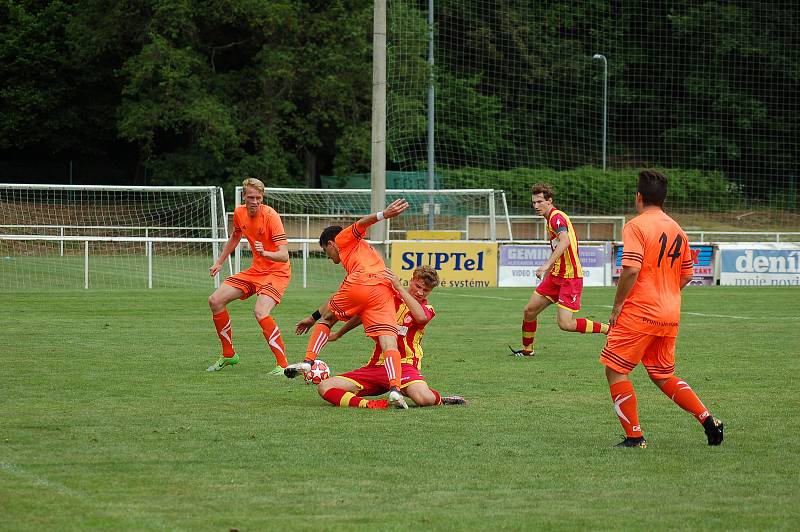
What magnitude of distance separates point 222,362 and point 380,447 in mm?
4656

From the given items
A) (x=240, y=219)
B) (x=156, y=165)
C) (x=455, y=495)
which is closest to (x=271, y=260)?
(x=240, y=219)

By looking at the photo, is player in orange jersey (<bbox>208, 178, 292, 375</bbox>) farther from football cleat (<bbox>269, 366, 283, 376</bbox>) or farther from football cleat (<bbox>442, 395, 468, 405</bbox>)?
football cleat (<bbox>442, 395, 468, 405</bbox>)

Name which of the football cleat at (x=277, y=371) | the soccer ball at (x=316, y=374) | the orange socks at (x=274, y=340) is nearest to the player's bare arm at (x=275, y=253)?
the orange socks at (x=274, y=340)

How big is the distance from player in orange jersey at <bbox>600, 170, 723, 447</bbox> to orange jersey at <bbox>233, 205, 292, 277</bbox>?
5154mm

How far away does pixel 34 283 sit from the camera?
26.3 metres

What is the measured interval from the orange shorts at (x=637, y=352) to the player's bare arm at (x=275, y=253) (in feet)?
16.0

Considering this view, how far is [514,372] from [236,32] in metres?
40.1

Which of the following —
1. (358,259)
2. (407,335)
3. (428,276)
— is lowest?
(407,335)

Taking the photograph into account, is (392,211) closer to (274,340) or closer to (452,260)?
(274,340)

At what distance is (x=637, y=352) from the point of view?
7.64m

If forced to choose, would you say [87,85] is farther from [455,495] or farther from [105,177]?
[455,495]

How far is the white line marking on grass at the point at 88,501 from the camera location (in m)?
5.64

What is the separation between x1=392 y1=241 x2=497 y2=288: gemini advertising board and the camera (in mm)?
26031

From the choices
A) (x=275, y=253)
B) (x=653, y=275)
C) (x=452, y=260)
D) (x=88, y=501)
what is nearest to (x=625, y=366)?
(x=653, y=275)
